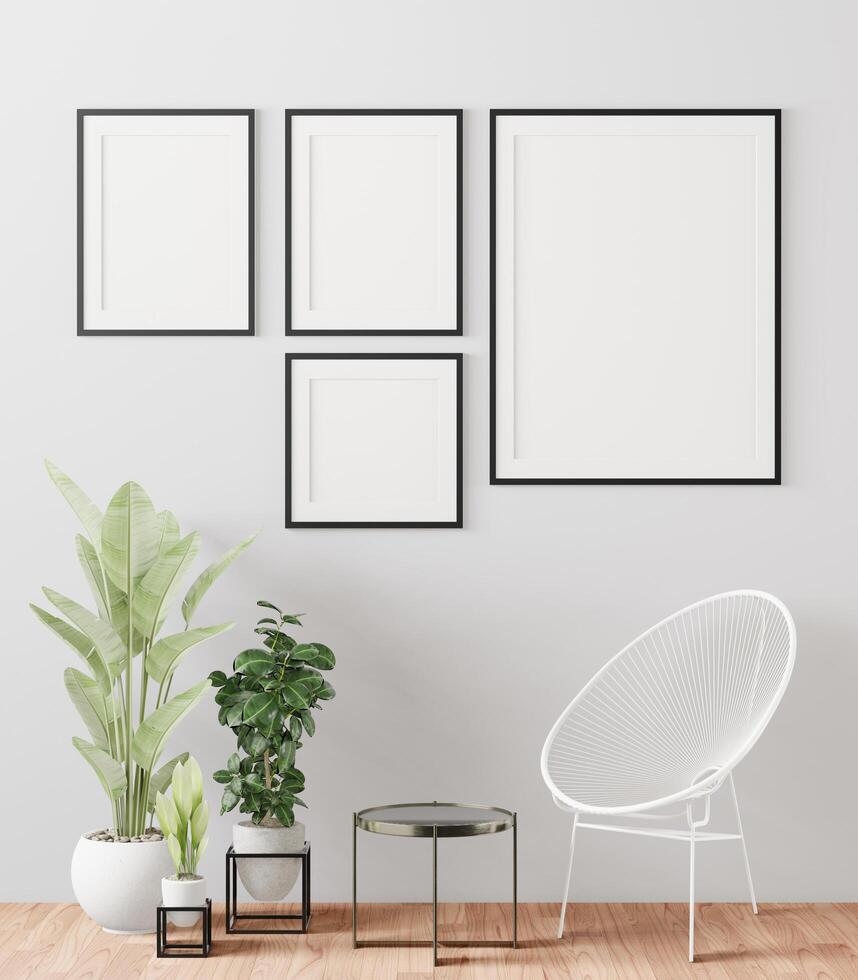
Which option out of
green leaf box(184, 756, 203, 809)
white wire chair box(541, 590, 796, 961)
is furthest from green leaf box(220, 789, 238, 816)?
white wire chair box(541, 590, 796, 961)

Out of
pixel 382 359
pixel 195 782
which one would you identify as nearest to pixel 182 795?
pixel 195 782

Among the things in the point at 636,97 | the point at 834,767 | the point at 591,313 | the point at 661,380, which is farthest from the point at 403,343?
the point at 834,767

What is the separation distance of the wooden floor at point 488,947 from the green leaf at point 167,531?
3.08 ft

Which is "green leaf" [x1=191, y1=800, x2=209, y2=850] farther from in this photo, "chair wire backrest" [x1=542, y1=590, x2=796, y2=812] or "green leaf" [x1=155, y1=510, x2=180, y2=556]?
"chair wire backrest" [x1=542, y1=590, x2=796, y2=812]

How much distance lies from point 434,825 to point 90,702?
892 millimetres

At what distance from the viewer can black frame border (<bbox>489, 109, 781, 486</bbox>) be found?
9.76 ft

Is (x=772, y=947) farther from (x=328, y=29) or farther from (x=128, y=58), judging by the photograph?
(x=128, y=58)

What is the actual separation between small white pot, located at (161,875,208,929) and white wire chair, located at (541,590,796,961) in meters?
0.91

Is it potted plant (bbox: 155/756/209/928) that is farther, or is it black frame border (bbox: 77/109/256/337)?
black frame border (bbox: 77/109/256/337)

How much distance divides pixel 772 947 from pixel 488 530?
4.09 feet

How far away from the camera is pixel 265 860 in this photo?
271 cm

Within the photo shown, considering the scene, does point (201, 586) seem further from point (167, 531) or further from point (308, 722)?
point (308, 722)

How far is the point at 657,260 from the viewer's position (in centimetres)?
300

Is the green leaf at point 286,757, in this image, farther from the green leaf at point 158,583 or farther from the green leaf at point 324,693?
the green leaf at point 158,583
